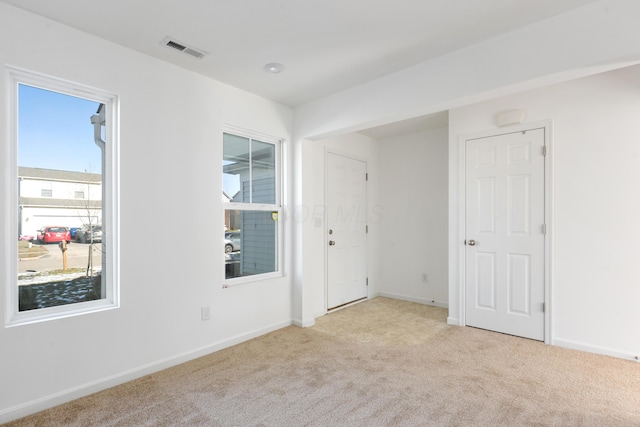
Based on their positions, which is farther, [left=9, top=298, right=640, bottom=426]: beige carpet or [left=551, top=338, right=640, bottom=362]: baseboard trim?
[left=551, top=338, right=640, bottom=362]: baseboard trim

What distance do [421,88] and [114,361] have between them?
321cm

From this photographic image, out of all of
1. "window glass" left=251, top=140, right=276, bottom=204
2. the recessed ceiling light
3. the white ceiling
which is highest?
the white ceiling

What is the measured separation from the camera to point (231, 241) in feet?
11.0

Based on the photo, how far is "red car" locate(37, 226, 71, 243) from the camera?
7.51 ft

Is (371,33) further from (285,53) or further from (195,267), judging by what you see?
(195,267)

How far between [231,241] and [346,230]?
1.84m

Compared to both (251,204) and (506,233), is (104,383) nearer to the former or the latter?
(251,204)

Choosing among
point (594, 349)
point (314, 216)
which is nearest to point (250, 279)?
point (314, 216)

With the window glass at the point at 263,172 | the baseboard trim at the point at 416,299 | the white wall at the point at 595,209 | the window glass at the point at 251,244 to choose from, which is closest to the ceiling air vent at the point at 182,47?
the window glass at the point at 263,172

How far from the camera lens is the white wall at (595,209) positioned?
2.78 meters

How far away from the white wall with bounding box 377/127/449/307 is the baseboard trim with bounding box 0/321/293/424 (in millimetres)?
2583

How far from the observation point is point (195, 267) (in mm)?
2963

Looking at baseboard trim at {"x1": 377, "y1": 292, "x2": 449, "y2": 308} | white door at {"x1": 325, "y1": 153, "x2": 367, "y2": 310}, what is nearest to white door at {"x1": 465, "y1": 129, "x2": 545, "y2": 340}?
baseboard trim at {"x1": 377, "y1": 292, "x2": 449, "y2": 308}

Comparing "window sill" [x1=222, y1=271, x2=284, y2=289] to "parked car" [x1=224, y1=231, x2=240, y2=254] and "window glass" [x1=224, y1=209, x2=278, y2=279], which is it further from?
"parked car" [x1=224, y1=231, x2=240, y2=254]
